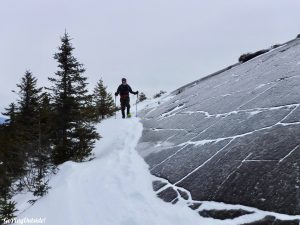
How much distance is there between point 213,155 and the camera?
725 cm

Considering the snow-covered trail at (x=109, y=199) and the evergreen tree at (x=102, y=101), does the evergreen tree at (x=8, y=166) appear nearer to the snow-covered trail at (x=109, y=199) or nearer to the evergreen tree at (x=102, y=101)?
the snow-covered trail at (x=109, y=199)

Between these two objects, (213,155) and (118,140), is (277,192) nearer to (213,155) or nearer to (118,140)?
(213,155)

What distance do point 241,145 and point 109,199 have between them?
321 centimetres

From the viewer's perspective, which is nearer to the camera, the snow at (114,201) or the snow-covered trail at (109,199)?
the snow at (114,201)

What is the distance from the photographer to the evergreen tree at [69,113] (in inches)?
580

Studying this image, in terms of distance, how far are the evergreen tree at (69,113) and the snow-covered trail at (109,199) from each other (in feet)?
15.8

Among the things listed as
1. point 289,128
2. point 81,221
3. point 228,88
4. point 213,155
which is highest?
point 228,88

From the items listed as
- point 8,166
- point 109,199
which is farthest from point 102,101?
point 109,199

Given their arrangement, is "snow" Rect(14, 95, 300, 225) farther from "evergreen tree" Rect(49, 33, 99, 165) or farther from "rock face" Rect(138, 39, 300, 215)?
"evergreen tree" Rect(49, 33, 99, 165)

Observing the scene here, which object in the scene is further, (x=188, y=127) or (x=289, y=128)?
(x=188, y=127)

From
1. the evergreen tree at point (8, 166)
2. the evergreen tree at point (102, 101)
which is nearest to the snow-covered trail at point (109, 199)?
the evergreen tree at point (8, 166)

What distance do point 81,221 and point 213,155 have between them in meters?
3.27

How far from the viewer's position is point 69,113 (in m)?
16.0

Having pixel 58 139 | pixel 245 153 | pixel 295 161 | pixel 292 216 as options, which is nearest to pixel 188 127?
pixel 245 153
